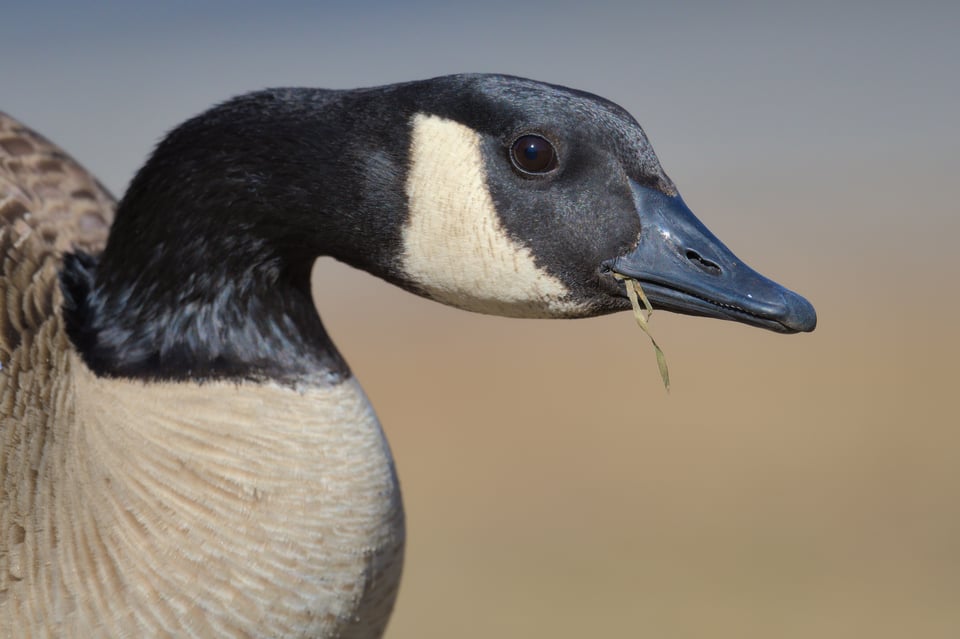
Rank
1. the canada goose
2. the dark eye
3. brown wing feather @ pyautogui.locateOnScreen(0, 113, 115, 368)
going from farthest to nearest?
brown wing feather @ pyautogui.locateOnScreen(0, 113, 115, 368)
the dark eye
the canada goose

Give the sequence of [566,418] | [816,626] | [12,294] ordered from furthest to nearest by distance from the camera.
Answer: [566,418], [816,626], [12,294]

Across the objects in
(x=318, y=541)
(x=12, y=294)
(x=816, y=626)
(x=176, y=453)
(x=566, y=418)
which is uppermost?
(x=12, y=294)

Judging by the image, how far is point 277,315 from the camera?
2393 mm

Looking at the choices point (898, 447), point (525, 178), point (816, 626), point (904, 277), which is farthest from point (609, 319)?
point (525, 178)

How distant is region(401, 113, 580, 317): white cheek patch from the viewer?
7.42ft

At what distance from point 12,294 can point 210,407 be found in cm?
55

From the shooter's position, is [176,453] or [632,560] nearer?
[176,453]

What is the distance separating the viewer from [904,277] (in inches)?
455

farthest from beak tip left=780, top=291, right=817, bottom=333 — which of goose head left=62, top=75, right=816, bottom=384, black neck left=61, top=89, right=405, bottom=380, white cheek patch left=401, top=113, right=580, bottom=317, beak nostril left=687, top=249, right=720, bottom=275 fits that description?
black neck left=61, top=89, right=405, bottom=380

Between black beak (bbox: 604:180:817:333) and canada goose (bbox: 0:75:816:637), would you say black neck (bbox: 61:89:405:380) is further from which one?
black beak (bbox: 604:180:817:333)

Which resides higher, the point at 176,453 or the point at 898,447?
the point at 176,453

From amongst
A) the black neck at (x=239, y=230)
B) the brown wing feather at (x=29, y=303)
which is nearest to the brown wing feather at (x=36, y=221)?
the brown wing feather at (x=29, y=303)

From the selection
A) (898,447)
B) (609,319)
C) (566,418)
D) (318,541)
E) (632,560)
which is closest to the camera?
(318,541)

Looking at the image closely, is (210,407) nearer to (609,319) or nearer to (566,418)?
(566,418)
